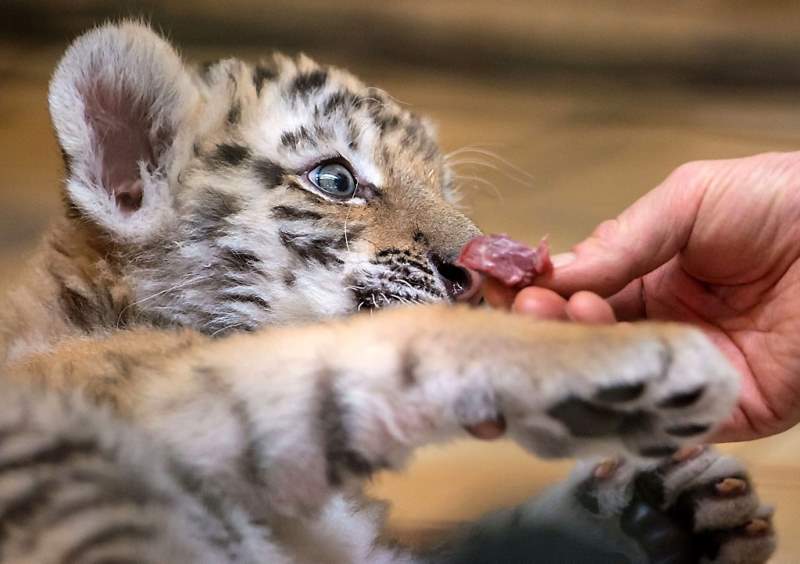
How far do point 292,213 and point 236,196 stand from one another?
10 cm

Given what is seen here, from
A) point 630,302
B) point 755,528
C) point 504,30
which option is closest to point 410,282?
point 630,302

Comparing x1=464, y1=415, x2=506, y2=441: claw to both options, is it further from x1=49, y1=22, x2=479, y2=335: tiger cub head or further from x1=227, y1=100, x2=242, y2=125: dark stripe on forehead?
→ x1=227, y1=100, x2=242, y2=125: dark stripe on forehead

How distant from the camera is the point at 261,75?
1604 mm

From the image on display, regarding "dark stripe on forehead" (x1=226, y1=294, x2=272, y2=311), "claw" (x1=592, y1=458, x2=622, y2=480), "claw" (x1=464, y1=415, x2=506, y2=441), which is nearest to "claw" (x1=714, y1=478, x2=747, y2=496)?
"claw" (x1=592, y1=458, x2=622, y2=480)

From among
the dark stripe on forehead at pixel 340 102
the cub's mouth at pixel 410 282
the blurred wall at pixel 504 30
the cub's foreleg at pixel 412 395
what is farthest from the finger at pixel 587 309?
the blurred wall at pixel 504 30

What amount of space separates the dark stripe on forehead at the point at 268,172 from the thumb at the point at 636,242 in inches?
19.3

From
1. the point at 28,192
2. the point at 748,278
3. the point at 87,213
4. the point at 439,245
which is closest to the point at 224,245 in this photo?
the point at 87,213

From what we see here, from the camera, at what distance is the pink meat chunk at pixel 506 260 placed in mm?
1267

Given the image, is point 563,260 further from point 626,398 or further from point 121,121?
point 121,121

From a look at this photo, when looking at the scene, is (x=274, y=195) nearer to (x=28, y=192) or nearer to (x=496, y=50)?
(x=28, y=192)

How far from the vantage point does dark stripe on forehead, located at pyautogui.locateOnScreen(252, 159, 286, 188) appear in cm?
143

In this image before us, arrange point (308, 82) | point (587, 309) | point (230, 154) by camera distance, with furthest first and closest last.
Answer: point (308, 82)
point (230, 154)
point (587, 309)

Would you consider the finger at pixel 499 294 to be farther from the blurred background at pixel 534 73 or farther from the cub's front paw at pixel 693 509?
the blurred background at pixel 534 73

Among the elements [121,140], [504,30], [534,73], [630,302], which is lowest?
[630,302]
